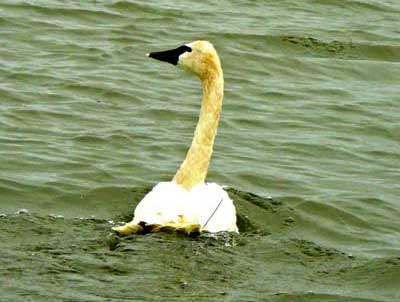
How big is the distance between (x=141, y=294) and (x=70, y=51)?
741cm

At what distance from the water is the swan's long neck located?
0.64 metres

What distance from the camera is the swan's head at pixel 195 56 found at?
33.6 feet

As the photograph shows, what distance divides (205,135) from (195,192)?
2.53 feet

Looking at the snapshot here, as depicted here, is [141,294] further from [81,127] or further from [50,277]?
[81,127]

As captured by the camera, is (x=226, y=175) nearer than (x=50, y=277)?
No

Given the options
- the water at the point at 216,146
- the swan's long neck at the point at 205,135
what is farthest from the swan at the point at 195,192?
the water at the point at 216,146

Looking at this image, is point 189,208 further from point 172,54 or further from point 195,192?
point 172,54

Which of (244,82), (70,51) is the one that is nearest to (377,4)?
(244,82)

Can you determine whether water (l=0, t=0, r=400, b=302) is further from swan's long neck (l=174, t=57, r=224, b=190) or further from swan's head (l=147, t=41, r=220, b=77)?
swan's head (l=147, t=41, r=220, b=77)

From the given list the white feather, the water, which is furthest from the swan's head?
the water

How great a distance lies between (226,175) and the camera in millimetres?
11695

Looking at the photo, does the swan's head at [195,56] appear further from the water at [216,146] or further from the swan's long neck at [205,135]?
the water at [216,146]

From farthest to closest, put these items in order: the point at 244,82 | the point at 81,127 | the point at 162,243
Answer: the point at 244,82
the point at 81,127
the point at 162,243

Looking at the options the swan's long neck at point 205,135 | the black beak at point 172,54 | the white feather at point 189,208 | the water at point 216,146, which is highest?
the black beak at point 172,54
